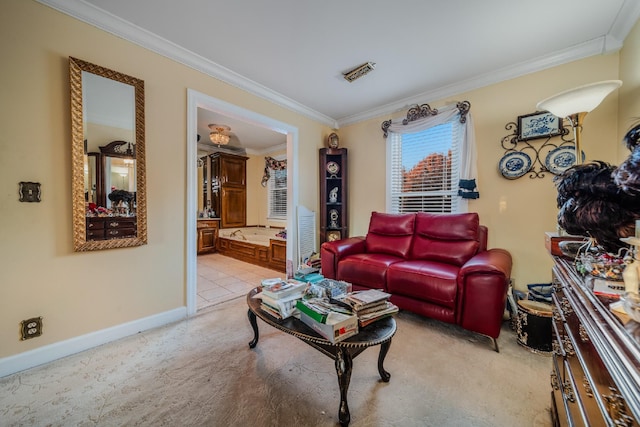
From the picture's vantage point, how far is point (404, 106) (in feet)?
10.9

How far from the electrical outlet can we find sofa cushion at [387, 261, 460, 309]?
2.71m

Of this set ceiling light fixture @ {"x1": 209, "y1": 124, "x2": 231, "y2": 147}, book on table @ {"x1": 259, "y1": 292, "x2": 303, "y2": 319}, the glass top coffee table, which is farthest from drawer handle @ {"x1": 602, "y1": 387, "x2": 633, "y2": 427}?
ceiling light fixture @ {"x1": 209, "y1": 124, "x2": 231, "y2": 147}

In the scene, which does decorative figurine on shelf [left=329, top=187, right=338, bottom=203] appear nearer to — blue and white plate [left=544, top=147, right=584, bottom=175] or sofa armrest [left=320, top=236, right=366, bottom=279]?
sofa armrest [left=320, top=236, right=366, bottom=279]

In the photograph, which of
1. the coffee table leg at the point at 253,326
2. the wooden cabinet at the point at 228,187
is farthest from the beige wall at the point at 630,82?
the wooden cabinet at the point at 228,187

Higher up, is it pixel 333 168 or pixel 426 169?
pixel 333 168

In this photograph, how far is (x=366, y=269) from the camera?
97.5 inches

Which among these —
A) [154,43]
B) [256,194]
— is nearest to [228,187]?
[256,194]

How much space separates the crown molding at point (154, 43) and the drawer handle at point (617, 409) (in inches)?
129

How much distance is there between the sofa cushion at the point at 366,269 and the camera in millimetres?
2385

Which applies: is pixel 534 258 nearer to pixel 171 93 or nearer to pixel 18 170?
pixel 171 93

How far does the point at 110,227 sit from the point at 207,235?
12.0 ft

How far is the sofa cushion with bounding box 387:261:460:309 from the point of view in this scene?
6.42 ft

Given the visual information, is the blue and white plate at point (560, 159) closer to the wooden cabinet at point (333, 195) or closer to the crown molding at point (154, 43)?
the wooden cabinet at point (333, 195)

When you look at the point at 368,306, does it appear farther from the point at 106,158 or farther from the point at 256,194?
the point at 256,194
